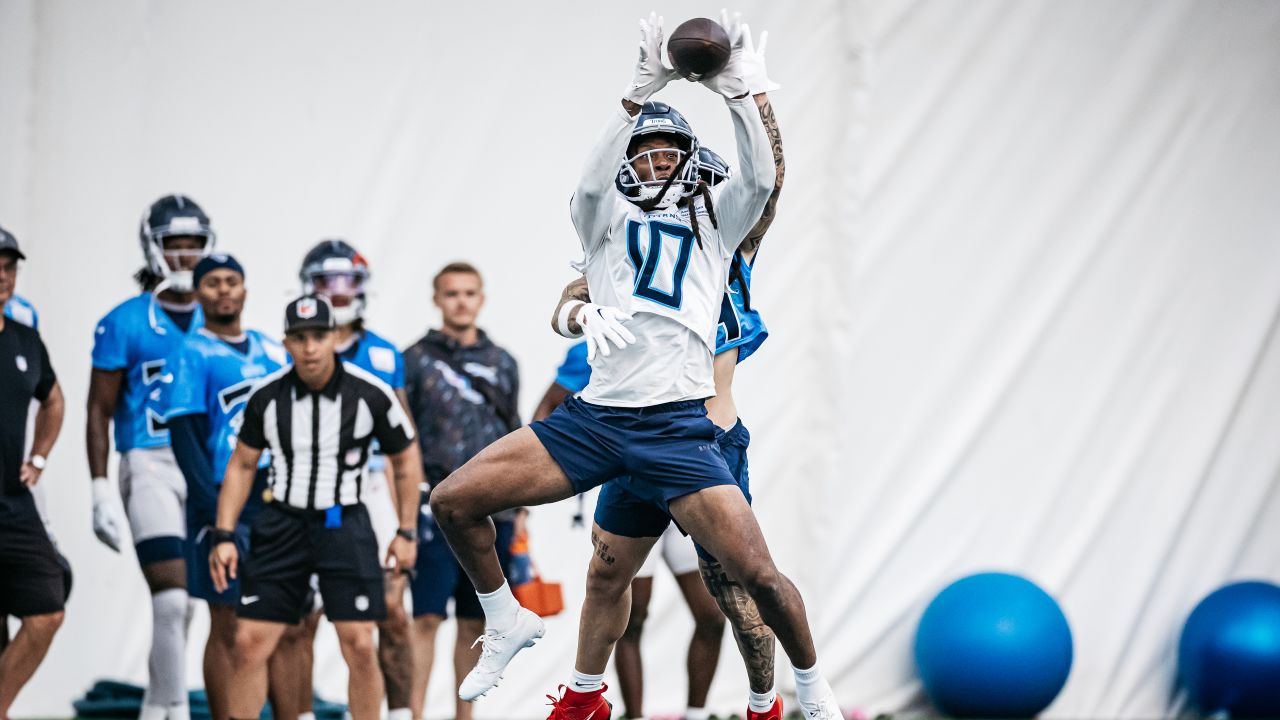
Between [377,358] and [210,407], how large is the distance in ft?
2.45

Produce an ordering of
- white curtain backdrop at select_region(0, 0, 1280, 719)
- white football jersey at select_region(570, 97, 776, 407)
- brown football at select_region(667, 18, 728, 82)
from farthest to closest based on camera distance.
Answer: white curtain backdrop at select_region(0, 0, 1280, 719) < white football jersey at select_region(570, 97, 776, 407) < brown football at select_region(667, 18, 728, 82)

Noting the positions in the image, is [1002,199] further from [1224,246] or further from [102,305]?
[102,305]

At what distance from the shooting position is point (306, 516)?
5.65 m

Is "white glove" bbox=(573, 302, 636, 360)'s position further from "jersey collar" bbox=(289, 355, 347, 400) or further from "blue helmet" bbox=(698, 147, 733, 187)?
"jersey collar" bbox=(289, 355, 347, 400)

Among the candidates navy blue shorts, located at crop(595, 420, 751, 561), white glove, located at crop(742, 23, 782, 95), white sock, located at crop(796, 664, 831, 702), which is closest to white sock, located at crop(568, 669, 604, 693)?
navy blue shorts, located at crop(595, 420, 751, 561)

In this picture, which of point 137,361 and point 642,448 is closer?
point 642,448

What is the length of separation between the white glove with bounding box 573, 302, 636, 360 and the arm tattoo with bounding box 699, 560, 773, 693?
98 centimetres

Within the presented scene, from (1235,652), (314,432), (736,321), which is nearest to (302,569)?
(314,432)

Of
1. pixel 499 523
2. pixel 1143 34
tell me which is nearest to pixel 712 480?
pixel 499 523

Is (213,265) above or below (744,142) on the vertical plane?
above

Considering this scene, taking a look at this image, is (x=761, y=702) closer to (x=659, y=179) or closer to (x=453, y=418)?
(x=659, y=179)

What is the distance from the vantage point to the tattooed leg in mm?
Answer: 4844

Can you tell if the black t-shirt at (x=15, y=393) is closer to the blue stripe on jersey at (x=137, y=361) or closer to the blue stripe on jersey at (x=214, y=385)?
the blue stripe on jersey at (x=137, y=361)

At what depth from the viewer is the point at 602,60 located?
852 centimetres
